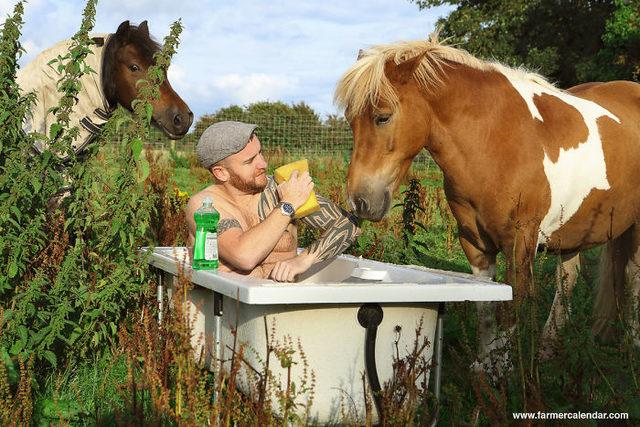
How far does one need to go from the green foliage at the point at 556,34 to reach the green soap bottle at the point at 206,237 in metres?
24.2

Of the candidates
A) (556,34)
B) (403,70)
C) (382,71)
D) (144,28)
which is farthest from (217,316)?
(556,34)

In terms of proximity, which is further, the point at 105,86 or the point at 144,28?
the point at 144,28

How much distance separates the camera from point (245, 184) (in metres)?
3.81

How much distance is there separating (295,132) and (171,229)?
1748 cm

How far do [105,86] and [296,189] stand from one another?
2.07 metres

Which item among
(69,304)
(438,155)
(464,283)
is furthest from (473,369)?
(69,304)

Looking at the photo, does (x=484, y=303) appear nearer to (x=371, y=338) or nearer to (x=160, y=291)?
(x=371, y=338)

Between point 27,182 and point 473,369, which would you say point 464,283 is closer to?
point 473,369

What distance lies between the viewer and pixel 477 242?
4.34 meters

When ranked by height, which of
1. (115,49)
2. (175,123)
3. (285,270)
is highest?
(115,49)

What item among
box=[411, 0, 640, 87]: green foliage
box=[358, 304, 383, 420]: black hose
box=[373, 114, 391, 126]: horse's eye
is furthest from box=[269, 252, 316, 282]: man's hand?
box=[411, 0, 640, 87]: green foliage

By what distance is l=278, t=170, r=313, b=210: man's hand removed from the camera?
352 cm

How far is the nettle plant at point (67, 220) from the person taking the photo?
3.46 m

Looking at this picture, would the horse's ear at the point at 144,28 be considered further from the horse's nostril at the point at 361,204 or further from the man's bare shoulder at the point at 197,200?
the horse's nostril at the point at 361,204
